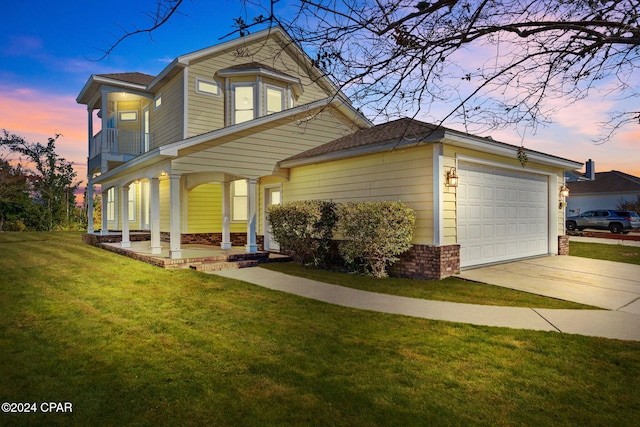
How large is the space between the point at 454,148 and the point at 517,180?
342 centimetres

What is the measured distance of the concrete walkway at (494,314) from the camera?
195 inches

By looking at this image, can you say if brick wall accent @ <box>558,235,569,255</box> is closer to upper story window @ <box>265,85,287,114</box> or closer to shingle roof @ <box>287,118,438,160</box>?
shingle roof @ <box>287,118,438,160</box>

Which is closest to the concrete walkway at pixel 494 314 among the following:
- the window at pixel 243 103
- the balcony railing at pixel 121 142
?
the window at pixel 243 103

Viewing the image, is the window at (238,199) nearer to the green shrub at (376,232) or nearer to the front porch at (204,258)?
the front porch at (204,258)

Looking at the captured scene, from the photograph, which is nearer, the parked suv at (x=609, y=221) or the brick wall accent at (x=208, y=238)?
the brick wall accent at (x=208, y=238)

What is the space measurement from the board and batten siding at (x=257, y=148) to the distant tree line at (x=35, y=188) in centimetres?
1835

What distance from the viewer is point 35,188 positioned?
23.4 m

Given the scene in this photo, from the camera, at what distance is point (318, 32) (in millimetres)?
→ 3432

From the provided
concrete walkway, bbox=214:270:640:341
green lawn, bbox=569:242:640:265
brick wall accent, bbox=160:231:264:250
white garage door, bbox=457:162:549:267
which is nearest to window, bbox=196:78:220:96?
brick wall accent, bbox=160:231:264:250

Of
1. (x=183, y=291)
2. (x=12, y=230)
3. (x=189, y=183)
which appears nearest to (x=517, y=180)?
(x=183, y=291)

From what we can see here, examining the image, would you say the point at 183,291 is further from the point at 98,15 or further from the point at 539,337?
the point at 539,337

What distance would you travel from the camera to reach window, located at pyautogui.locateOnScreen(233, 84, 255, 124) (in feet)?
47.9

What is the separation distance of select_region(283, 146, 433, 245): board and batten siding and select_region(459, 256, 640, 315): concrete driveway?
6.10ft

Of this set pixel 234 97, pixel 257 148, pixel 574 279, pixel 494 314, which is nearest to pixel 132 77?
pixel 234 97
